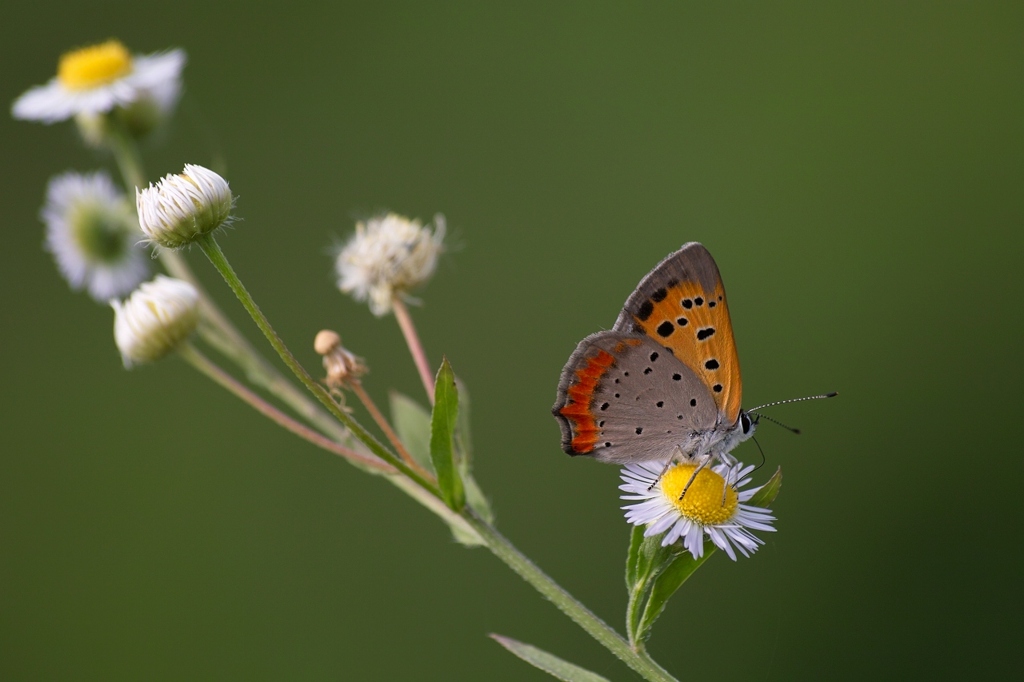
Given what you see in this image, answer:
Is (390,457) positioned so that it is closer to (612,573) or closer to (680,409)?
(680,409)

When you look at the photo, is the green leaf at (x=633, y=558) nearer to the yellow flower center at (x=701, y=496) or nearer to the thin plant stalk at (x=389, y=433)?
the yellow flower center at (x=701, y=496)

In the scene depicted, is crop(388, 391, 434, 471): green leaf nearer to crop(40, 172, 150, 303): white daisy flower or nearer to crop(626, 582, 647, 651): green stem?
crop(626, 582, 647, 651): green stem

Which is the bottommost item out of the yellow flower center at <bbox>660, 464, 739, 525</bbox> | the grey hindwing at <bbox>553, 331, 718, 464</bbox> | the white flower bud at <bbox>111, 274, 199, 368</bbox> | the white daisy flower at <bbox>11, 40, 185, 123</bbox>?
the yellow flower center at <bbox>660, 464, 739, 525</bbox>

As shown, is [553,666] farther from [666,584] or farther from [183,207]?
[183,207]

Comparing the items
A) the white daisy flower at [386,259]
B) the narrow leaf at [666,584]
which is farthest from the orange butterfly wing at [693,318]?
the white daisy flower at [386,259]

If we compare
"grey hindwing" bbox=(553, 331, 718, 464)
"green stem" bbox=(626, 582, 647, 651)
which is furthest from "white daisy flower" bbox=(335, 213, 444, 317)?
→ "green stem" bbox=(626, 582, 647, 651)

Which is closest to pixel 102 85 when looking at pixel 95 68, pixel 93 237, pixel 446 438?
pixel 95 68

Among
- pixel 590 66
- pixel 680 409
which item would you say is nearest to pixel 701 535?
Result: pixel 680 409
